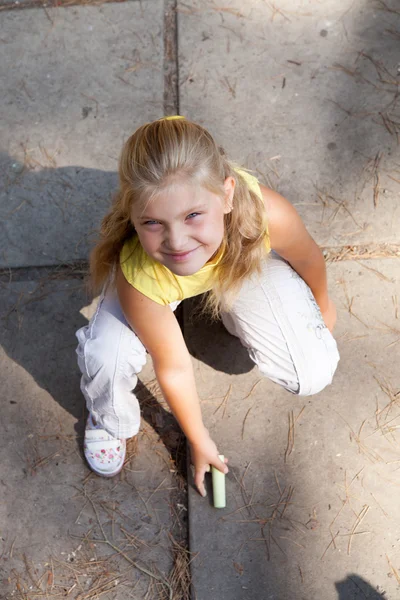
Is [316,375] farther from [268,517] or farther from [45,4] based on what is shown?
[45,4]

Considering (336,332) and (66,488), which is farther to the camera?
(336,332)

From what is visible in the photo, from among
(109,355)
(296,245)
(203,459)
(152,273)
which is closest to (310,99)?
(296,245)

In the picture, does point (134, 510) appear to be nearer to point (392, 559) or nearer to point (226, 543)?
point (226, 543)

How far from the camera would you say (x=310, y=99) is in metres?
2.54

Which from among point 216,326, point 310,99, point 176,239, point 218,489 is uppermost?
point 176,239

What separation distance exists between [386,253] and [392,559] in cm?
102

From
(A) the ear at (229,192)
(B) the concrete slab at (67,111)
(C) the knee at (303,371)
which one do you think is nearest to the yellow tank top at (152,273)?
(A) the ear at (229,192)

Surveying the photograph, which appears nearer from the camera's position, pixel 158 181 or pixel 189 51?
pixel 158 181

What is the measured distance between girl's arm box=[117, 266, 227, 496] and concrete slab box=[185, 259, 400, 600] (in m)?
0.15

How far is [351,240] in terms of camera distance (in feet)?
7.59

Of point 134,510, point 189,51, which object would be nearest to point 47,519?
point 134,510

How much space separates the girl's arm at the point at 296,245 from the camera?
1.77 meters

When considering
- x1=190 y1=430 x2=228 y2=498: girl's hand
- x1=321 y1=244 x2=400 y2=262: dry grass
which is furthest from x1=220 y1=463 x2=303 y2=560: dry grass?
x1=321 y1=244 x2=400 y2=262: dry grass

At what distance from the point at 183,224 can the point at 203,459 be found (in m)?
0.81
